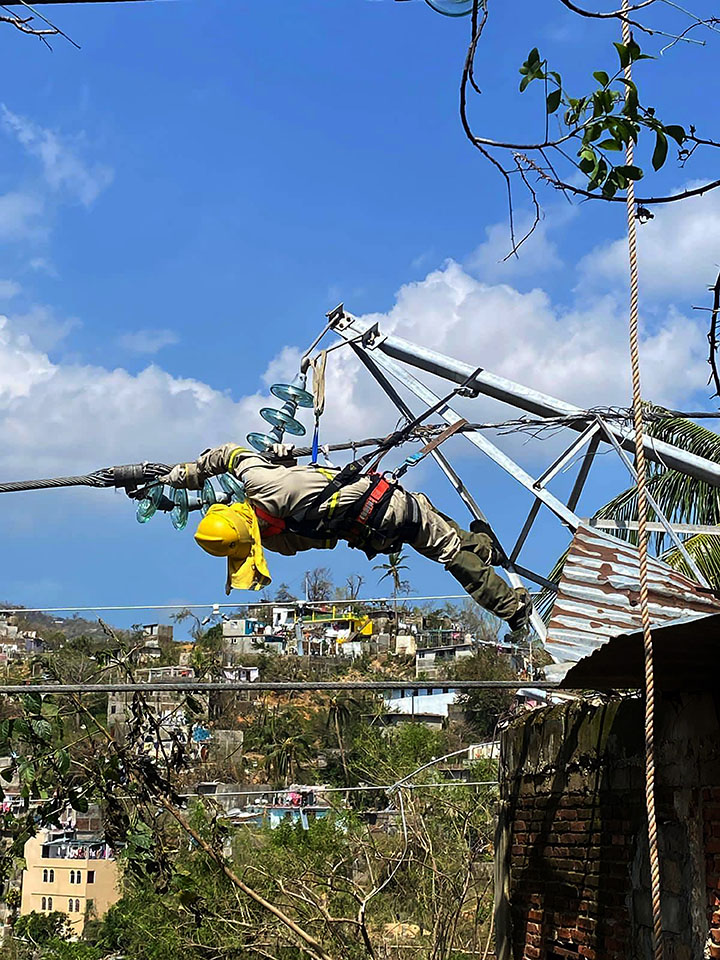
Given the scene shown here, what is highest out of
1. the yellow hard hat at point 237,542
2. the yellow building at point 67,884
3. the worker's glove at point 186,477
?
the worker's glove at point 186,477

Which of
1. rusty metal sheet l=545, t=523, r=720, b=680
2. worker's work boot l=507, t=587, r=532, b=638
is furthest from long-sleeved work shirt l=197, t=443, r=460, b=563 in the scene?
rusty metal sheet l=545, t=523, r=720, b=680

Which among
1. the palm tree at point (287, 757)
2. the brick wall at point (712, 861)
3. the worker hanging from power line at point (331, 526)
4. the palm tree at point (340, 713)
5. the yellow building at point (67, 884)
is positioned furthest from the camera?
the palm tree at point (340, 713)

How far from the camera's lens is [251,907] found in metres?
14.7

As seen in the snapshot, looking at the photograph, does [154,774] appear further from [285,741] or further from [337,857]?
[285,741]

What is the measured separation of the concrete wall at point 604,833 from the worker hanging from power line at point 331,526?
0.84m

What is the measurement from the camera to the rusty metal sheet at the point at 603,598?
3.52 meters

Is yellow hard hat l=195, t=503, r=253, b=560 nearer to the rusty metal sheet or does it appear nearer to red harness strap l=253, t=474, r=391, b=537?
red harness strap l=253, t=474, r=391, b=537

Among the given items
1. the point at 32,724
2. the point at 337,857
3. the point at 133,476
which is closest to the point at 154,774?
the point at 32,724

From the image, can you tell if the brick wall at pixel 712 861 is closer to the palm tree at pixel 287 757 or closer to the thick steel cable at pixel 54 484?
the thick steel cable at pixel 54 484

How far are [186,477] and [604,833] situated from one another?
124 inches

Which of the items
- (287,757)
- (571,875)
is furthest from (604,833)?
(287,757)

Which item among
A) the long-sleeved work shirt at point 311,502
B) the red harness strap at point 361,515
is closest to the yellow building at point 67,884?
the long-sleeved work shirt at point 311,502

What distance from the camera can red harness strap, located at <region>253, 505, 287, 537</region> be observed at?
6.12 metres

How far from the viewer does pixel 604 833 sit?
4.76 m
